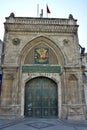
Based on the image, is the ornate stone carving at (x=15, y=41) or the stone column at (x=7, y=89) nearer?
the stone column at (x=7, y=89)

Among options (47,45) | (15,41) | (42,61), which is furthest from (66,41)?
(15,41)

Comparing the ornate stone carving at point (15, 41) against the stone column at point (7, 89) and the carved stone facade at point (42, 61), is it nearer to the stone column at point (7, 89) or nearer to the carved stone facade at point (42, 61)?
the carved stone facade at point (42, 61)

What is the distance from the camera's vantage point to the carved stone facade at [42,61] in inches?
430

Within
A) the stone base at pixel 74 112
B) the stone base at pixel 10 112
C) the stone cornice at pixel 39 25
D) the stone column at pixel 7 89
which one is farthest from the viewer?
the stone cornice at pixel 39 25

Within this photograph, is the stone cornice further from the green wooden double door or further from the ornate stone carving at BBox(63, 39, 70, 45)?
the green wooden double door

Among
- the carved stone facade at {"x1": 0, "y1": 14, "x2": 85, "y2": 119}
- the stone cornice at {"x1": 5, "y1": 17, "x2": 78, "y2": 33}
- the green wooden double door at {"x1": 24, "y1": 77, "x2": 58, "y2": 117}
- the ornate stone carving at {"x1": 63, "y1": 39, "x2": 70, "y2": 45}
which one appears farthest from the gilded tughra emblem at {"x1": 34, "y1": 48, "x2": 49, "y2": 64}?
the stone cornice at {"x1": 5, "y1": 17, "x2": 78, "y2": 33}

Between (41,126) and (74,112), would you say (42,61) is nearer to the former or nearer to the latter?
(74,112)

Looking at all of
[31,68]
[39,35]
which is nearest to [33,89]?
[31,68]

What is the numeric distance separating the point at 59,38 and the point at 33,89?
5140 mm

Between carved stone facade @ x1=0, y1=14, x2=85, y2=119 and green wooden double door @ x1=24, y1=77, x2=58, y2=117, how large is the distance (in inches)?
14.5

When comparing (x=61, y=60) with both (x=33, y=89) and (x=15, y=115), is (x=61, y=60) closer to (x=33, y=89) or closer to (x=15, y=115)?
(x=33, y=89)

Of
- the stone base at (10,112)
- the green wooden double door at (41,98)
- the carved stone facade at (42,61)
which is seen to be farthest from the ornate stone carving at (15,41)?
the stone base at (10,112)

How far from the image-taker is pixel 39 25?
12.8 metres

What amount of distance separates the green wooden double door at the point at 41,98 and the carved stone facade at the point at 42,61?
369 mm
